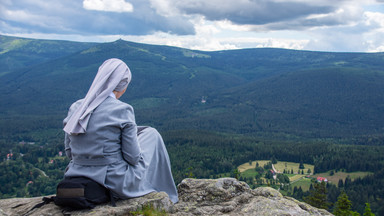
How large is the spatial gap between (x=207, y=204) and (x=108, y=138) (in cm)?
343

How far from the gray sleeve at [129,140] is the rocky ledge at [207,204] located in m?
1.11

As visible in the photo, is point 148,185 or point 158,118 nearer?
point 148,185

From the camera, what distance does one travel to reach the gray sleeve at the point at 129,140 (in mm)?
6492

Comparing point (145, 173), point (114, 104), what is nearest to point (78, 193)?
point (145, 173)

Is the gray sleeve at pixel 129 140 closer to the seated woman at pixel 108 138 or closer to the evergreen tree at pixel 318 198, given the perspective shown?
the seated woman at pixel 108 138

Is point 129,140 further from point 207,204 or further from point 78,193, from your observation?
point 207,204

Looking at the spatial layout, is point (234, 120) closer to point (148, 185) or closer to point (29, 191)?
point (29, 191)

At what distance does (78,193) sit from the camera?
246 inches

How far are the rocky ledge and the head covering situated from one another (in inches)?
70.6

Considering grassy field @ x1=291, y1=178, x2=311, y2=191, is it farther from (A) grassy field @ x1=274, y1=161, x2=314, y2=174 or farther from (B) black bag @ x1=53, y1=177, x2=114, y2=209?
(B) black bag @ x1=53, y1=177, x2=114, y2=209

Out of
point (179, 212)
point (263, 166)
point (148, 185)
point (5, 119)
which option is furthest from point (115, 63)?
point (5, 119)

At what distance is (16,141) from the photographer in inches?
5546

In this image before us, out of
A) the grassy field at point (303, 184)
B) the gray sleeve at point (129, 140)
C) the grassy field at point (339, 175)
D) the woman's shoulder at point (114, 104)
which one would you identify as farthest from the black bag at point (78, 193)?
the grassy field at point (339, 175)

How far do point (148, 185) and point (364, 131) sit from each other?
210 metres
